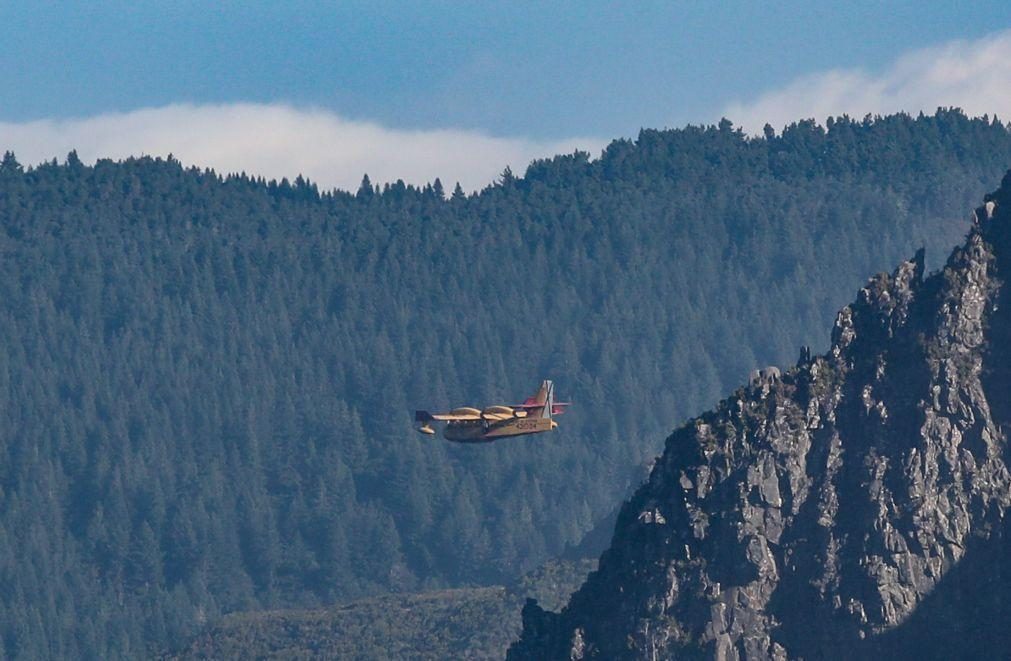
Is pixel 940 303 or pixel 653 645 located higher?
pixel 940 303

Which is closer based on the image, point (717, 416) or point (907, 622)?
point (907, 622)

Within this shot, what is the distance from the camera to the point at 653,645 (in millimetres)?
186500

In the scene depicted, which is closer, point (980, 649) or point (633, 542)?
point (980, 649)

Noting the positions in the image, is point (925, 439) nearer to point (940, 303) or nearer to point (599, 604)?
point (940, 303)

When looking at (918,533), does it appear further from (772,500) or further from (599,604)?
(599,604)

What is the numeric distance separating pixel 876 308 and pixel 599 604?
22570mm

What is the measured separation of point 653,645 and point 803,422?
1433 centimetres

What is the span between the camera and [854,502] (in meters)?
184

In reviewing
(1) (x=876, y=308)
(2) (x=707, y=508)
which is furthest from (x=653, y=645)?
(1) (x=876, y=308)

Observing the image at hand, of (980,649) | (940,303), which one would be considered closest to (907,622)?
(980,649)

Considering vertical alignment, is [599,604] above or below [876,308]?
below

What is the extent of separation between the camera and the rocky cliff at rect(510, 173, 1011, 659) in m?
180

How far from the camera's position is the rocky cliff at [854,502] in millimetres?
180500

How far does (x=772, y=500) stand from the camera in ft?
608
